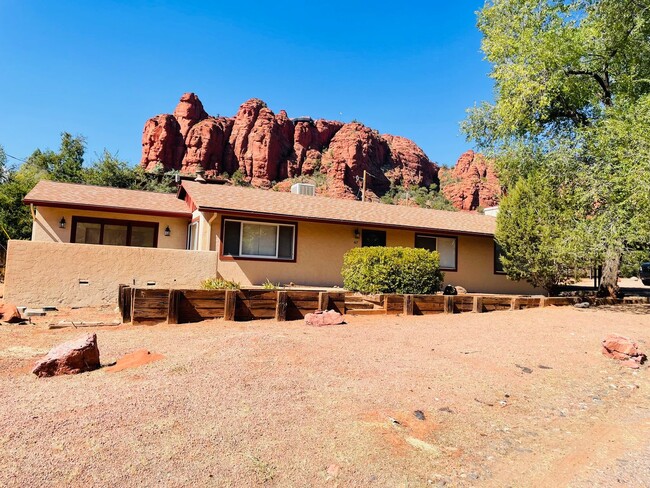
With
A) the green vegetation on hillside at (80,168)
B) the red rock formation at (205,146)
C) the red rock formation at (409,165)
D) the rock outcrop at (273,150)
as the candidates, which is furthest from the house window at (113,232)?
the red rock formation at (409,165)

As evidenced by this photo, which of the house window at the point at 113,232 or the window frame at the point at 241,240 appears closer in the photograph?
the window frame at the point at 241,240

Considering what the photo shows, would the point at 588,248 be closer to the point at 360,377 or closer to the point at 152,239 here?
the point at 360,377

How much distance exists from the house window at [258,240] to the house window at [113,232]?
3502 mm

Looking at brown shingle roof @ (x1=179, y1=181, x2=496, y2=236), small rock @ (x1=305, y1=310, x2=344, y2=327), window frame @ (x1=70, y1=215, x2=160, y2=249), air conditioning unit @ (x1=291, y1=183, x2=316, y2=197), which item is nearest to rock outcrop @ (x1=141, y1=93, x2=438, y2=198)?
air conditioning unit @ (x1=291, y1=183, x2=316, y2=197)

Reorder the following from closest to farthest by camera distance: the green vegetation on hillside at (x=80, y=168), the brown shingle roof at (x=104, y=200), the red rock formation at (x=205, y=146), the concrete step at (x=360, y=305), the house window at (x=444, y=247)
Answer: the concrete step at (x=360, y=305) → the brown shingle roof at (x=104, y=200) → the house window at (x=444, y=247) → the green vegetation on hillside at (x=80, y=168) → the red rock formation at (x=205, y=146)

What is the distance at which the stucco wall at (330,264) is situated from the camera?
13195 mm

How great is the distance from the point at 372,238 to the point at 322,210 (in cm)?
209

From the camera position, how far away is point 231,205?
13.0 m

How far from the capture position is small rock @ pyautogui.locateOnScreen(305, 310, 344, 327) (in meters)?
7.56

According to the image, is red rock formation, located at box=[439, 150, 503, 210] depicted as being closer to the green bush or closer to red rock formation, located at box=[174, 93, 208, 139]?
red rock formation, located at box=[174, 93, 208, 139]

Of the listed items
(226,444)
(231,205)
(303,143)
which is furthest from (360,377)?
(303,143)

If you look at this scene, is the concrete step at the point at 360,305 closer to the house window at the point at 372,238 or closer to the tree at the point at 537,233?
the tree at the point at 537,233

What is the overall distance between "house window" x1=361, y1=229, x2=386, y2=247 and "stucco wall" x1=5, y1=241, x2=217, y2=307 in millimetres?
6421

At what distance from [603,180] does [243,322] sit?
999cm
